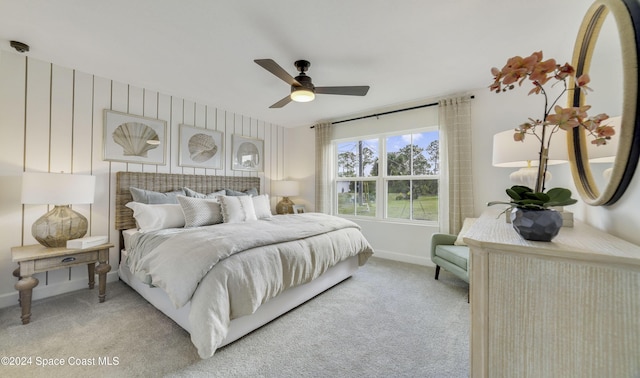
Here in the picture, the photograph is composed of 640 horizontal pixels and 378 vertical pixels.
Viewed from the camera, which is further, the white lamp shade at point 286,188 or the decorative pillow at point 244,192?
the white lamp shade at point 286,188

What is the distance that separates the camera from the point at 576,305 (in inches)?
26.8

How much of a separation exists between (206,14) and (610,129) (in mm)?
2435

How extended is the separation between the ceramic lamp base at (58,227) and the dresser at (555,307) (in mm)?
3468

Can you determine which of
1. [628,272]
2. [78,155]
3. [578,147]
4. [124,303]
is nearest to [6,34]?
[78,155]

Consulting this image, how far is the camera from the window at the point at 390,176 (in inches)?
150

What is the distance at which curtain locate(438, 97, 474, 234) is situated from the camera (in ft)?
10.8

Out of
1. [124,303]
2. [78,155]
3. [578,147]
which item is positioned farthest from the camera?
[78,155]

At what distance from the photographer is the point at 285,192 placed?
4758mm

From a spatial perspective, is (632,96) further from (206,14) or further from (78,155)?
(78,155)

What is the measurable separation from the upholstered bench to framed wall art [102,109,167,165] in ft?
12.7

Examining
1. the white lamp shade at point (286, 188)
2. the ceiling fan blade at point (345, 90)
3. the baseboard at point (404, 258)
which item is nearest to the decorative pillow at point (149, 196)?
the white lamp shade at point (286, 188)

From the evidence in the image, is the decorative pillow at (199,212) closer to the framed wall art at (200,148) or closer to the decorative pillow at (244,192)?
the decorative pillow at (244,192)

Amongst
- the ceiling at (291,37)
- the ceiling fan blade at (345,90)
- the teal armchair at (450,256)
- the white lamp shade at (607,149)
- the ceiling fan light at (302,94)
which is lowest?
the teal armchair at (450,256)

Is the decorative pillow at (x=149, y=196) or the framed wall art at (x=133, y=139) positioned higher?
the framed wall art at (x=133, y=139)
